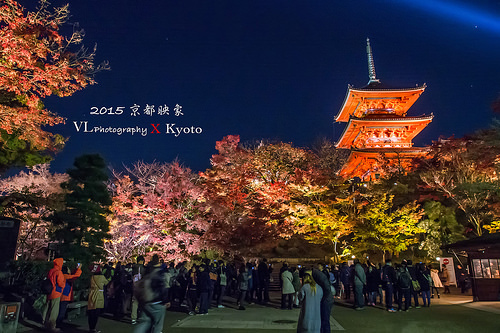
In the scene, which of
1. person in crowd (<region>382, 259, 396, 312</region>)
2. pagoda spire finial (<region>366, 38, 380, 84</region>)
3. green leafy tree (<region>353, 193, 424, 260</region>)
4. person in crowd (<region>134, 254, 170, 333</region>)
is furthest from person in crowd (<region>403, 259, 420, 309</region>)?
pagoda spire finial (<region>366, 38, 380, 84</region>)

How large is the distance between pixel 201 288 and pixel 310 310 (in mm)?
5720

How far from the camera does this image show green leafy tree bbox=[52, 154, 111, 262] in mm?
13505

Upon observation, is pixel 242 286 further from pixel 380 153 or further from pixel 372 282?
pixel 380 153

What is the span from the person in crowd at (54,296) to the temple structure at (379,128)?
27178 millimetres

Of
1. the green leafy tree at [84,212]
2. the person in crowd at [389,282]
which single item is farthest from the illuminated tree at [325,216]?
the green leafy tree at [84,212]

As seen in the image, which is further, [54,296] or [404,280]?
[404,280]

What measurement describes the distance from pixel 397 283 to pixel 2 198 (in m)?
14.1

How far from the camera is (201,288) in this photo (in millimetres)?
9961

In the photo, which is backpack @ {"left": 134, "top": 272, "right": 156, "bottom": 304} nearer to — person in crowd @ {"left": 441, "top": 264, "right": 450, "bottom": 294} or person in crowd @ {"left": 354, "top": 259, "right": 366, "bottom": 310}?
person in crowd @ {"left": 354, "top": 259, "right": 366, "bottom": 310}

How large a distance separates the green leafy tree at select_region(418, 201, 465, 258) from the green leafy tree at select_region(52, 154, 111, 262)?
1994cm

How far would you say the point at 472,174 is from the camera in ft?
63.2

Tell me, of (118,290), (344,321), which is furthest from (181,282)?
(344,321)

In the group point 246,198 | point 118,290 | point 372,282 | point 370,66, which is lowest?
point 118,290

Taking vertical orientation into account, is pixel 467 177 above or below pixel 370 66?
below
